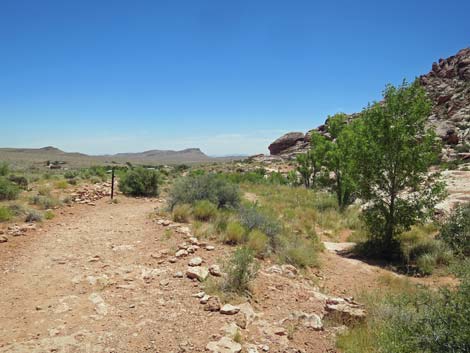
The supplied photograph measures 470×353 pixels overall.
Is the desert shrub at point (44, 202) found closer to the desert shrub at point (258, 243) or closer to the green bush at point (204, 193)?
the green bush at point (204, 193)

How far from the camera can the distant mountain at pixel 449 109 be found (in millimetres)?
33219

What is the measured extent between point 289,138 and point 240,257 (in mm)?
60023

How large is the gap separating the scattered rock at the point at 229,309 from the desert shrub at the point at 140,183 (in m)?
11.1

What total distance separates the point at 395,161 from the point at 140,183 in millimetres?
10774

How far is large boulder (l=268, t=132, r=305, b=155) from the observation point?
6266 centimetres

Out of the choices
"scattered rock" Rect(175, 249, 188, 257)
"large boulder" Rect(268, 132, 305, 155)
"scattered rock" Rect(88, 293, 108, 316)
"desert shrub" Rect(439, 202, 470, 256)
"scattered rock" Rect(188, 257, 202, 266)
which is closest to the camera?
"scattered rock" Rect(88, 293, 108, 316)

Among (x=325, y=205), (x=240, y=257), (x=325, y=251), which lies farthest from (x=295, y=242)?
(x=325, y=205)

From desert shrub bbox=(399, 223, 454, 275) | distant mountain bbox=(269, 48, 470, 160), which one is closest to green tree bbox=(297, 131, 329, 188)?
distant mountain bbox=(269, 48, 470, 160)

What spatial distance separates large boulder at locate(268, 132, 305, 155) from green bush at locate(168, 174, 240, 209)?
171 feet

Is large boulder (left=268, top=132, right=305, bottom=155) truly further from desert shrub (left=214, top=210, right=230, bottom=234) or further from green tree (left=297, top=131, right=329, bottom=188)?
desert shrub (left=214, top=210, right=230, bottom=234)

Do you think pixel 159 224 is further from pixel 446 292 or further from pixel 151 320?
pixel 446 292

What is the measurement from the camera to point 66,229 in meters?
8.41

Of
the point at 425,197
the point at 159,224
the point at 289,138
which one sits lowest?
the point at 159,224

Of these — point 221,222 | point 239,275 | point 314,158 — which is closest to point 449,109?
point 314,158
